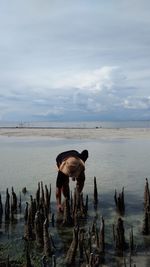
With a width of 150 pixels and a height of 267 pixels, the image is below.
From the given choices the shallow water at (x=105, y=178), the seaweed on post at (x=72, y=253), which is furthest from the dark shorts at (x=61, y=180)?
the seaweed on post at (x=72, y=253)

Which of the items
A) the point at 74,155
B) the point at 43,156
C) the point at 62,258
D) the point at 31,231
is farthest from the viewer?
the point at 43,156

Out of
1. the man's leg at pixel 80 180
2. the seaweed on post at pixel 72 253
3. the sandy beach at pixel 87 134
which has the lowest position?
the seaweed on post at pixel 72 253

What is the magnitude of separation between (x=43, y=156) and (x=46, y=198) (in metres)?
14.9

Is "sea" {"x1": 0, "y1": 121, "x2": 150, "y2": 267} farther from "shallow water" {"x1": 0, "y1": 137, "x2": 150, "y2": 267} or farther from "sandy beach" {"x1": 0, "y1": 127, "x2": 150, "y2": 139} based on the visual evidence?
"sandy beach" {"x1": 0, "y1": 127, "x2": 150, "y2": 139}

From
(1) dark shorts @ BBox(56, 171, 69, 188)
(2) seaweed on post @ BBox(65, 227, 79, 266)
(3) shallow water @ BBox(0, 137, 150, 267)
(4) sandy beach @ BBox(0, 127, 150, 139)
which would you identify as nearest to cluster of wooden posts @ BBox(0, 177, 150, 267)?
(2) seaweed on post @ BBox(65, 227, 79, 266)

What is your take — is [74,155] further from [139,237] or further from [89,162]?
[89,162]

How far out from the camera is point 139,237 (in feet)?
30.9

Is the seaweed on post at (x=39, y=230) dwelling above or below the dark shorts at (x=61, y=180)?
below

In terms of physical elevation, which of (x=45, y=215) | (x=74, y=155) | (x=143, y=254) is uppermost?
(x=74, y=155)

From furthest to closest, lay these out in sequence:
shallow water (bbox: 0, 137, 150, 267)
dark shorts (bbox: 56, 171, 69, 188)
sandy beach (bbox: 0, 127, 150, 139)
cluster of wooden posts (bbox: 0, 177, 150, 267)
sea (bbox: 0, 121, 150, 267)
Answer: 1. sandy beach (bbox: 0, 127, 150, 139)
2. sea (bbox: 0, 121, 150, 267)
3. dark shorts (bbox: 56, 171, 69, 188)
4. shallow water (bbox: 0, 137, 150, 267)
5. cluster of wooden posts (bbox: 0, 177, 150, 267)

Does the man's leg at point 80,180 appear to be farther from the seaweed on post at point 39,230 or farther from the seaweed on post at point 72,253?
the seaweed on post at point 72,253

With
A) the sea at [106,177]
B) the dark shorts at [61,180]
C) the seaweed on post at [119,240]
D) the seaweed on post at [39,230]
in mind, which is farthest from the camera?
the sea at [106,177]

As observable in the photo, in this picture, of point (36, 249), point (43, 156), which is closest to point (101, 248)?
point (36, 249)

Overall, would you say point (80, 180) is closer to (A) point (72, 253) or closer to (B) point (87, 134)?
(A) point (72, 253)
